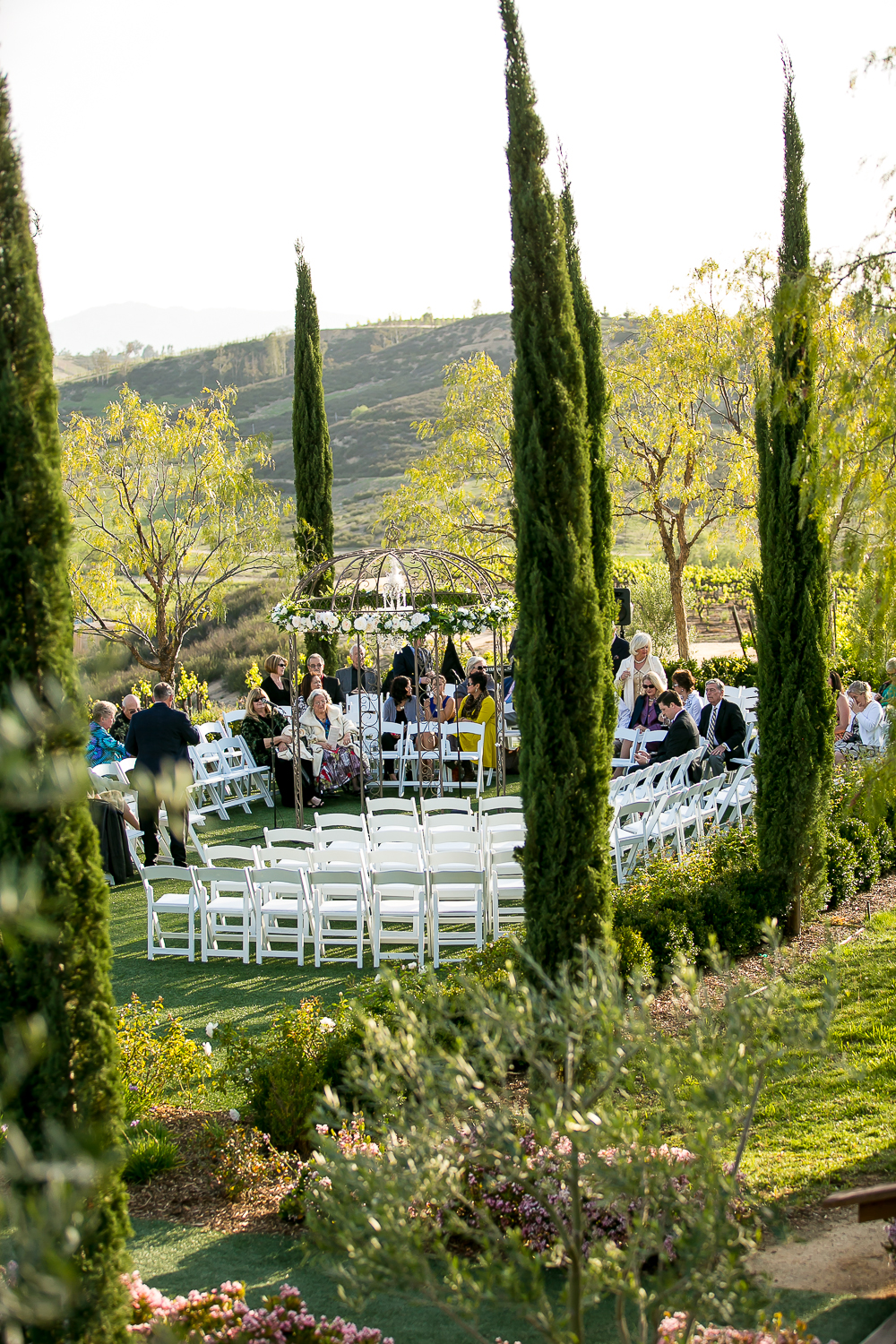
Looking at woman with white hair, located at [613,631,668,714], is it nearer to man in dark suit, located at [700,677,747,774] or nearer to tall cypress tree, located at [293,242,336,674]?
man in dark suit, located at [700,677,747,774]

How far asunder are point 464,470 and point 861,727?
41.5 feet

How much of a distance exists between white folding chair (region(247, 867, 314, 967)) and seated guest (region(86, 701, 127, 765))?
3.03 metres

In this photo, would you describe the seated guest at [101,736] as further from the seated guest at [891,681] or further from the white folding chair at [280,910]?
the seated guest at [891,681]

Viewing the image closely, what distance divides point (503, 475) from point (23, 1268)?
75.2 ft

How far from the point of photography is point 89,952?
11.9 ft

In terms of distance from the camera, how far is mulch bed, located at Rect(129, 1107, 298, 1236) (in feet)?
17.4

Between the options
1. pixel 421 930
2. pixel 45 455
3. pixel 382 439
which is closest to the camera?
pixel 45 455

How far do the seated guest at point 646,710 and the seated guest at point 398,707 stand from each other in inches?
125

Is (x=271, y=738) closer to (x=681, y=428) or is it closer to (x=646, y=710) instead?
(x=646, y=710)

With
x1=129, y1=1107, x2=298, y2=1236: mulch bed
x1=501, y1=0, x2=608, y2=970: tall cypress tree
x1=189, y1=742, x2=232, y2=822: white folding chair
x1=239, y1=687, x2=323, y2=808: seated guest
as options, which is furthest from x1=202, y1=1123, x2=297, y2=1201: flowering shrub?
x1=239, y1=687, x2=323, y2=808: seated guest

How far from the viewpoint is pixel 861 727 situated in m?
13.3

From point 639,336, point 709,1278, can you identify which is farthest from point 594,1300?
point 639,336

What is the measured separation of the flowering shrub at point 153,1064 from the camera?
6.09 meters

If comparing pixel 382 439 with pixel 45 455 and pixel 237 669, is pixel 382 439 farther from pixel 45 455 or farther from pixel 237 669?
pixel 45 455
